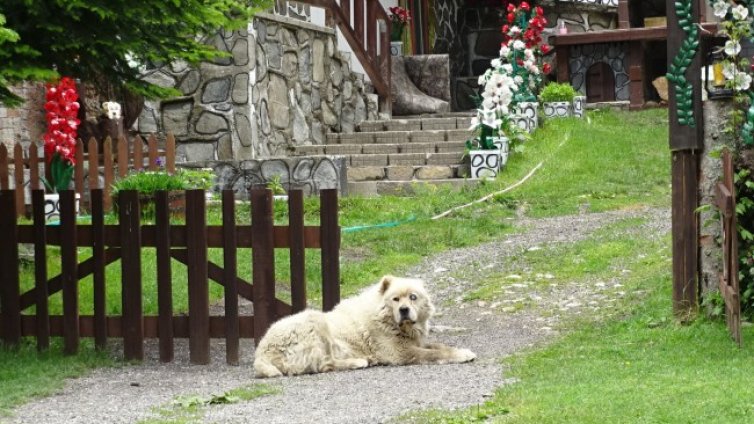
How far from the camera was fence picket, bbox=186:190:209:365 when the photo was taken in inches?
361

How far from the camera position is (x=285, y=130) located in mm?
18922

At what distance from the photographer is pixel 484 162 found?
57.6 feet

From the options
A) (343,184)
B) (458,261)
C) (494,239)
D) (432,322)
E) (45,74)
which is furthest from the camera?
(343,184)

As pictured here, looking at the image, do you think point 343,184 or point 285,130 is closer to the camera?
point 343,184

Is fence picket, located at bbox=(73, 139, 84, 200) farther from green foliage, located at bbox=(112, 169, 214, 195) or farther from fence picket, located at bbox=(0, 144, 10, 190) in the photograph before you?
green foliage, located at bbox=(112, 169, 214, 195)

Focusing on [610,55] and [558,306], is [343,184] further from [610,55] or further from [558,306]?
[610,55]

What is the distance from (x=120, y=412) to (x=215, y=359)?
7.36ft

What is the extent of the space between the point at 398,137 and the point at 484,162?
101 inches

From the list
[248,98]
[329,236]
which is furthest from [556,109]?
[329,236]

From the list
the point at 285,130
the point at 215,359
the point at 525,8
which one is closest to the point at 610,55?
the point at 525,8

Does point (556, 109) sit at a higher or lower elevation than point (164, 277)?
higher

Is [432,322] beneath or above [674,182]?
beneath

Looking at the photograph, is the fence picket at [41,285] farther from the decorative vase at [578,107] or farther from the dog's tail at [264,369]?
the decorative vase at [578,107]

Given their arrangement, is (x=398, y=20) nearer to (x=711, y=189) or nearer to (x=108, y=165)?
(x=108, y=165)
